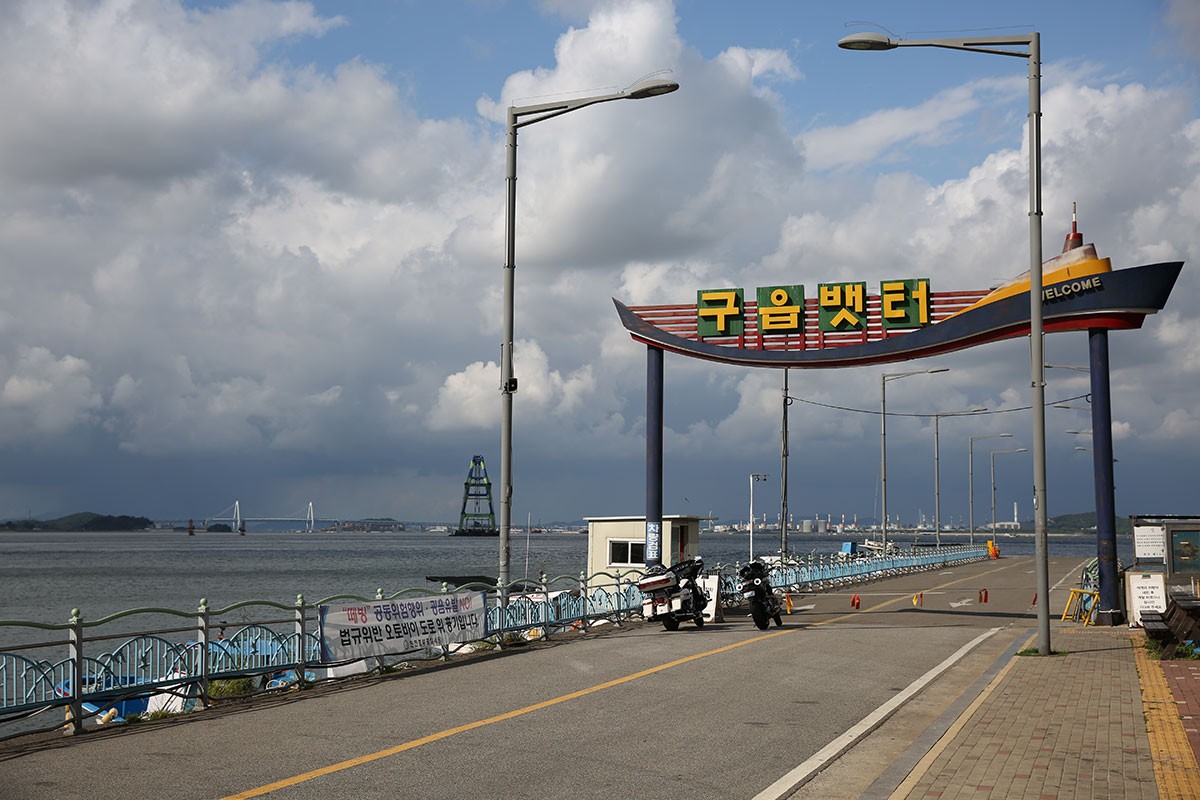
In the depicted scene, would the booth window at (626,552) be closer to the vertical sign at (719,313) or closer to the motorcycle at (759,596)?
the vertical sign at (719,313)

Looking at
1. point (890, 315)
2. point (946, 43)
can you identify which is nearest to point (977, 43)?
point (946, 43)

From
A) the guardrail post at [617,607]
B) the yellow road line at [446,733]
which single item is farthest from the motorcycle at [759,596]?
the guardrail post at [617,607]

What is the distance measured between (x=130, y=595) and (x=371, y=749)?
7562 centimetres

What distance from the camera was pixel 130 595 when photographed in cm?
7706

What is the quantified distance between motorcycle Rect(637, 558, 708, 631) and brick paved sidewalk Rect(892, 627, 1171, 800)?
7946 mm

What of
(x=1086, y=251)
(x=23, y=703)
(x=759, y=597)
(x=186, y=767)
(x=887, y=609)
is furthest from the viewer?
(x=887, y=609)

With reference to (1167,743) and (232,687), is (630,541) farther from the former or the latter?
(1167,743)

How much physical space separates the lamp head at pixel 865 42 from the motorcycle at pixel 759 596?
10713 millimetres

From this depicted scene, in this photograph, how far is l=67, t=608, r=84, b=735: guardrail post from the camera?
11273 millimetres

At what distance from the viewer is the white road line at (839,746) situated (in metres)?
8.56

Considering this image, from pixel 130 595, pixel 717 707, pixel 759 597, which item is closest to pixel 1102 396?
pixel 759 597

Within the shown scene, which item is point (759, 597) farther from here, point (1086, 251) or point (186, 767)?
point (186, 767)

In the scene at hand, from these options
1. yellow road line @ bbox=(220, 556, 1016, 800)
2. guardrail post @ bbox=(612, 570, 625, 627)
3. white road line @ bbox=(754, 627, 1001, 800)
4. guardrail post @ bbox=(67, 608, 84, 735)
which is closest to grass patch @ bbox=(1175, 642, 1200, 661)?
white road line @ bbox=(754, 627, 1001, 800)

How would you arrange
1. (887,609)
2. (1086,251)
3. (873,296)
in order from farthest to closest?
(887,609) → (873,296) → (1086,251)
